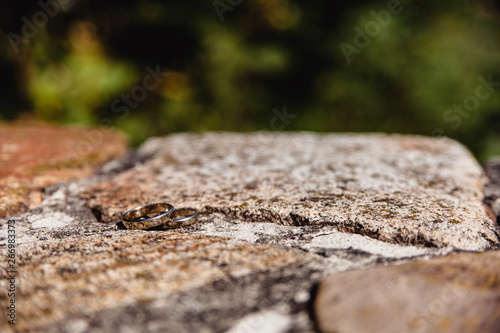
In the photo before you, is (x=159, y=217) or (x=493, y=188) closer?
(x=159, y=217)

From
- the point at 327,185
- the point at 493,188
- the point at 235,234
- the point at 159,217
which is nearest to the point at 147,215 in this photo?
the point at 159,217

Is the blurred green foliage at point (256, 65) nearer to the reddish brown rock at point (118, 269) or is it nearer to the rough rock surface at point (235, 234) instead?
the rough rock surface at point (235, 234)

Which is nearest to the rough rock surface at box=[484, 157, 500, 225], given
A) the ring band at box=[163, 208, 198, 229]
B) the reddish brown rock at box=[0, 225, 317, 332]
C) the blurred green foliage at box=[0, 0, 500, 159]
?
the reddish brown rock at box=[0, 225, 317, 332]

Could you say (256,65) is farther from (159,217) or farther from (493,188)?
(159,217)

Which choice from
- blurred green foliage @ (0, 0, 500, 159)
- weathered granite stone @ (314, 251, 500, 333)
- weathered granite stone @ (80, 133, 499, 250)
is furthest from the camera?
blurred green foliage @ (0, 0, 500, 159)

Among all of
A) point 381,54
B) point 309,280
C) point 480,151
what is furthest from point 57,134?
point 480,151

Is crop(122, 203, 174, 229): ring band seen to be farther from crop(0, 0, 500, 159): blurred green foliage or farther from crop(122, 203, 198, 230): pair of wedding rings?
crop(0, 0, 500, 159): blurred green foliage
